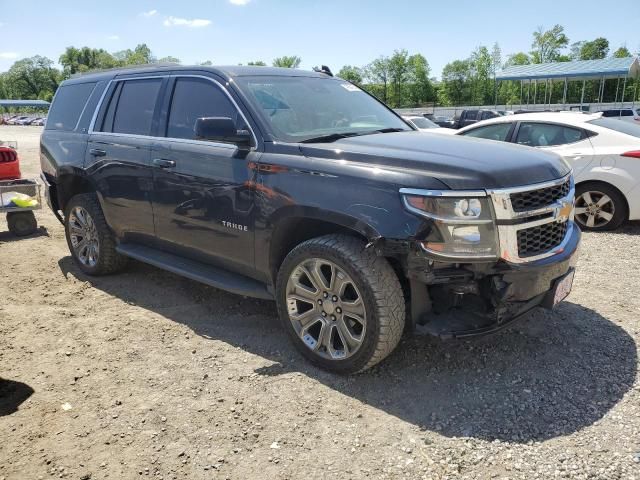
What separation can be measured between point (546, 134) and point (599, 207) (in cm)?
125

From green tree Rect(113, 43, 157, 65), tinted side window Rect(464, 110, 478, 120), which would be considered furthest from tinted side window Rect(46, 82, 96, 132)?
green tree Rect(113, 43, 157, 65)

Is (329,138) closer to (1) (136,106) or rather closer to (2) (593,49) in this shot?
(1) (136,106)

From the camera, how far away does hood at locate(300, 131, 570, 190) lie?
2930 millimetres

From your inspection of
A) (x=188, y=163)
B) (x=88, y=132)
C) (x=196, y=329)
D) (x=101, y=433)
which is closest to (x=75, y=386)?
(x=101, y=433)

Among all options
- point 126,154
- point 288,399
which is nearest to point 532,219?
point 288,399

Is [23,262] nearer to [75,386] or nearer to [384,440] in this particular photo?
[75,386]

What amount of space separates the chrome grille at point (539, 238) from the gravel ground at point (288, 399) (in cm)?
85

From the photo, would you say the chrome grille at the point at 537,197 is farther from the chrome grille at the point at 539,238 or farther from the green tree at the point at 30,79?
the green tree at the point at 30,79

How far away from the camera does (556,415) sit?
116 inches

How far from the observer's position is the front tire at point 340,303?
308 centimetres

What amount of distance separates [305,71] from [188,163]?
1.42 meters

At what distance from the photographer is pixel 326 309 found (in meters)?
3.37

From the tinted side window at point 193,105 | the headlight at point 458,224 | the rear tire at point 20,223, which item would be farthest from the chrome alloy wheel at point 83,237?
the headlight at point 458,224

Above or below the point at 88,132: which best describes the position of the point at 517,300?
below
